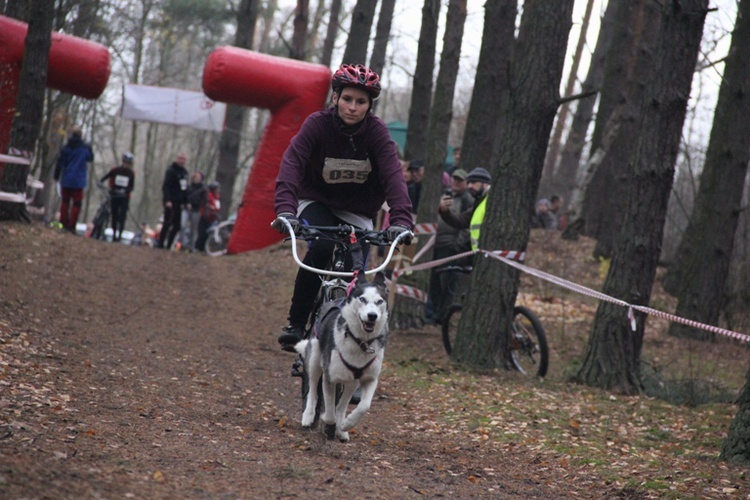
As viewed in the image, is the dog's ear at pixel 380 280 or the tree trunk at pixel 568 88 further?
the tree trunk at pixel 568 88

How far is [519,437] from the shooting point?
7.03 meters

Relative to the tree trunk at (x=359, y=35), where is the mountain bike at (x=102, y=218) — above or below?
below

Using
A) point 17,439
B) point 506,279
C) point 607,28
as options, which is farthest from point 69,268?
point 607,28

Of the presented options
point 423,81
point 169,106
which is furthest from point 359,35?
point 169,106

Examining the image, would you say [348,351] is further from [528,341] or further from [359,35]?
[359,35]

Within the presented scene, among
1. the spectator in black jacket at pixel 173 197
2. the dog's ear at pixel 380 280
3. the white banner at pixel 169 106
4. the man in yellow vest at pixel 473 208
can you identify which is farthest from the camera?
the white banner at pixel 169 106

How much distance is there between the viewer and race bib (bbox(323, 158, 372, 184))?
19.5 ft

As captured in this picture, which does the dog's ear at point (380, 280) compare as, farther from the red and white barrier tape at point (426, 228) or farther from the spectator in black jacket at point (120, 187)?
the spectator in black jacket at point (120, 187)

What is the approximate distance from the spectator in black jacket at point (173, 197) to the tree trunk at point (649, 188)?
13.8 meters

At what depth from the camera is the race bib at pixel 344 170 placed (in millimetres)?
5945

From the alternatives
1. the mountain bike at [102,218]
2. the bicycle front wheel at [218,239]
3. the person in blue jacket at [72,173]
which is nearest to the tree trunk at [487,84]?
the bicycle front wheel at [218,239]

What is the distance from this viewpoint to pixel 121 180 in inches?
806

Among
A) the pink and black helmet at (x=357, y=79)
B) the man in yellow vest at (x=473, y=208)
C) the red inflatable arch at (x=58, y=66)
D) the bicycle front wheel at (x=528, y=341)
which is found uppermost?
the red inflatable arch at (x=58, y=66)

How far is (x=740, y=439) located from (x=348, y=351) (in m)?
3.03
